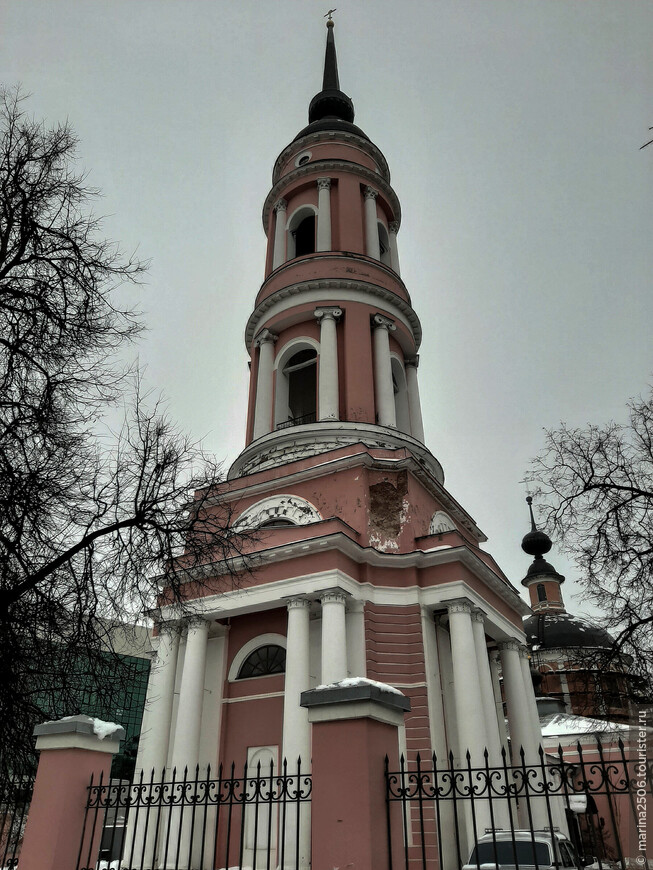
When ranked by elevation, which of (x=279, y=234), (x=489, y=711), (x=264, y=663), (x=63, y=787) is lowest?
(x=63, y=787)

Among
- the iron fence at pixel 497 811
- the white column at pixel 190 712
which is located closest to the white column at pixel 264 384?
the white column at pixel 190 712

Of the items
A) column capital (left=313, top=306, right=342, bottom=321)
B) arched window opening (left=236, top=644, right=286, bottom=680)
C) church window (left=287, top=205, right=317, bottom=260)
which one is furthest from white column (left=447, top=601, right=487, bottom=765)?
church window (left=287, top=205, right=317, bottom=260)

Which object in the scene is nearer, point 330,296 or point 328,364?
point 328,364

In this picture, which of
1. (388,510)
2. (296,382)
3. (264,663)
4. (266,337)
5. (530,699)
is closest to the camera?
(264,663)

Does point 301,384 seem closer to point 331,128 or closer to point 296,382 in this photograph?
point 296,382

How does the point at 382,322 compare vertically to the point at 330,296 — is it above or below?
below

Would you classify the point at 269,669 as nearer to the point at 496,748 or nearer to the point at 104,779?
the point at 496,748

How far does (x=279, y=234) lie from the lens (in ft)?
81.7

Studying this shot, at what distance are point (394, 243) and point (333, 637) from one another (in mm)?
17016

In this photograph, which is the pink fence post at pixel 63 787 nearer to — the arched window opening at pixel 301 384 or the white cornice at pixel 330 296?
the arched window opening at pixel 301 384

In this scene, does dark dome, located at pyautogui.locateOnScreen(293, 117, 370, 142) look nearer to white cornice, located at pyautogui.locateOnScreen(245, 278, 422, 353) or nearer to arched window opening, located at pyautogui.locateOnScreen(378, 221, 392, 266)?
arched window opening, located at pyautogui.locateOnScreen(378, 221, 392, 266)

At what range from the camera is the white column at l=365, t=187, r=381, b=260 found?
929 inches

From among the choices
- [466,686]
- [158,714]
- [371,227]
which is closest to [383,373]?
[371,227]

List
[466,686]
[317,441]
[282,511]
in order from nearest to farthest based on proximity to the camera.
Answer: [466,686] < [282,511] < [317,441]
